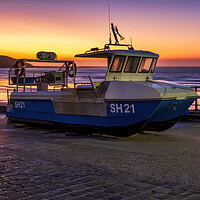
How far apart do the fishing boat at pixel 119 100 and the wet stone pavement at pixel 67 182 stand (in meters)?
2.65

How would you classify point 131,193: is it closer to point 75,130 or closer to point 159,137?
point 159,137

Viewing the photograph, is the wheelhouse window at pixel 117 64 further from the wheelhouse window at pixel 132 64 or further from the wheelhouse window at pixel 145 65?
the wheelhouse window at pixel 145 65

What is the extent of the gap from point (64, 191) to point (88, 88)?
5779mm

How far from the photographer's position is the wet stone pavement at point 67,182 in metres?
4.62

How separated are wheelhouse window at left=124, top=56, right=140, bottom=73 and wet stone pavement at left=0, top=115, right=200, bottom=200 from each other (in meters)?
4.16

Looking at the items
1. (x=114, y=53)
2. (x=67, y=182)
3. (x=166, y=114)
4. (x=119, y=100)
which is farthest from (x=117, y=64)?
(x=67, y=182)

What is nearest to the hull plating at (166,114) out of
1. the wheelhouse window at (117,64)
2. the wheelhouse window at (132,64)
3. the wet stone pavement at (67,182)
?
the wheelhouse window at (132,64)

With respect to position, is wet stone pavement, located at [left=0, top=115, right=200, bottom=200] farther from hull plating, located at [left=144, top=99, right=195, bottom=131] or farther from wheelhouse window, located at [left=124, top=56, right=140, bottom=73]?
wheelhouse window, located at [left=124, top=56, right=140, bottom=73]

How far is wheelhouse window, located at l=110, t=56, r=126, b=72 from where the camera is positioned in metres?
10.6

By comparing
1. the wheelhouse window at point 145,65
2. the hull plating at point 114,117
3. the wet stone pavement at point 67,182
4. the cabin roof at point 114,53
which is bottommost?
the wet stone pavement at point 67,182

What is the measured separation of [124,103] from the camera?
9.59 meters

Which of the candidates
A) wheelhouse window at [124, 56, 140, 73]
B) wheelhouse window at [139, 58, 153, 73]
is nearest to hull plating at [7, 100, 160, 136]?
wheelhouse window at [124, 56, 140, 73]

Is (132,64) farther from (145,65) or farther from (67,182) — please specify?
→ (67,182)

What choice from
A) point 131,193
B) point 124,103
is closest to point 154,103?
point 124,103
